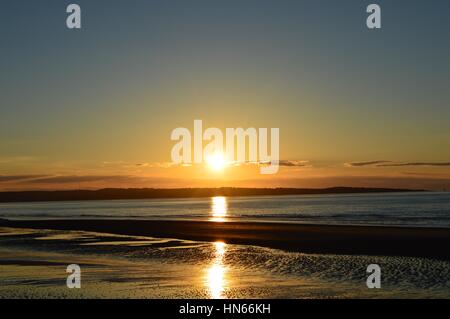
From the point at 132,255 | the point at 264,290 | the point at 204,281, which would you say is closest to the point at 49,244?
the point at 132,255

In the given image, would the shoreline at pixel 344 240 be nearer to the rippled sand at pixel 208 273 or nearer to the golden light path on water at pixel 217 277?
the rippled sand at pixel 208 273

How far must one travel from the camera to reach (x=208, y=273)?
78.3ft

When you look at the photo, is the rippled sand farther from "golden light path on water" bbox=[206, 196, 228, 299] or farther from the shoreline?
the shoreline

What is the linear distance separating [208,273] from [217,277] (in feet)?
4.01

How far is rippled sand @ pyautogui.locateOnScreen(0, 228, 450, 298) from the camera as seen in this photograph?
19312 mm

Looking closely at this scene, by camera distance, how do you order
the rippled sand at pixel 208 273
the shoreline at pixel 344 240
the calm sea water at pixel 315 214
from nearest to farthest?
the rippled sand at pixel 208 273
the shoreline at pixel 344 240
the calm sea water at pixel 315 214

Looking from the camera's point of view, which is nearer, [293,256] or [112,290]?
[112,290]

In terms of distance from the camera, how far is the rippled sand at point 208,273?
19.3m

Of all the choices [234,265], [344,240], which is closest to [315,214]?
[344,240]

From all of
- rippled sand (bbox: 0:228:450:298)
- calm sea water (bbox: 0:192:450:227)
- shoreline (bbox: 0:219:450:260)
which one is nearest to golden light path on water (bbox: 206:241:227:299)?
rippled sand (bbox: 0:228:450:298)

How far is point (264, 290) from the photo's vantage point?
1973 centimetres

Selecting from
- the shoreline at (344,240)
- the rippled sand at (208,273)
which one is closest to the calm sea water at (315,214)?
the shoreline at (344,240)

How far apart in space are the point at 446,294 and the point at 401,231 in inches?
1008
